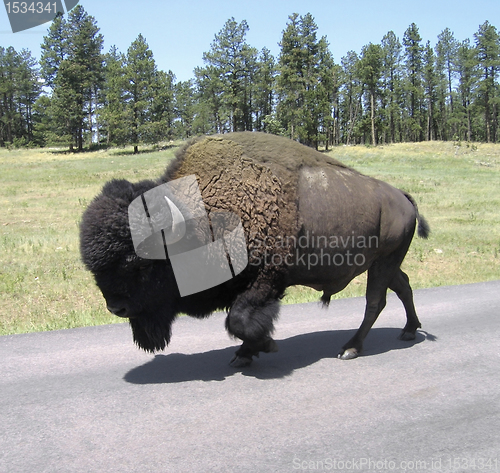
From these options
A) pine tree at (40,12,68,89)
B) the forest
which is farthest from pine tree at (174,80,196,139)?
pine tree at (40,12,68,89)

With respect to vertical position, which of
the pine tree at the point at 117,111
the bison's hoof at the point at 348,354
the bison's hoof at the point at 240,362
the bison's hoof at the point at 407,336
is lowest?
the bison's hoof at the point at 407,336

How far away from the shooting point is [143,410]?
12.3ft

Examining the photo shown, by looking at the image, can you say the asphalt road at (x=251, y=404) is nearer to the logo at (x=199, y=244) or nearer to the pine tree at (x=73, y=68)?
the logo at (x=199, y=244)

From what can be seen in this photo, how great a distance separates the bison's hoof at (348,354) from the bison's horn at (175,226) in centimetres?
217

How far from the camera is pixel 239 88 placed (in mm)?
58000

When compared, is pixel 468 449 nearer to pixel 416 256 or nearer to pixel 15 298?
pixel 15 298

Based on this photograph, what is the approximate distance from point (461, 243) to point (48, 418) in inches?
515

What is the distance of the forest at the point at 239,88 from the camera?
169 ft

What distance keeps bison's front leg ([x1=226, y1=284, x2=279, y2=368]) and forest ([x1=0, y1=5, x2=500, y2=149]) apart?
43.5 meters

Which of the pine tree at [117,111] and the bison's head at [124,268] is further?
the pine tree at [117,111]

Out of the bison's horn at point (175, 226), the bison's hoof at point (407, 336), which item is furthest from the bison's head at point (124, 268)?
the bison's hoof at point (407, 336)

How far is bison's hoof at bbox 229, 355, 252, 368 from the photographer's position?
187 inches

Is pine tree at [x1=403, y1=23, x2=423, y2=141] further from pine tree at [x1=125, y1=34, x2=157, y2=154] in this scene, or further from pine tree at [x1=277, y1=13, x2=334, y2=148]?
pine tree at [x1=125, y1=34, x2=157, y2=154]

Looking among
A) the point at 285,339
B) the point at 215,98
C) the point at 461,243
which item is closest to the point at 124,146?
the point at 215,98
